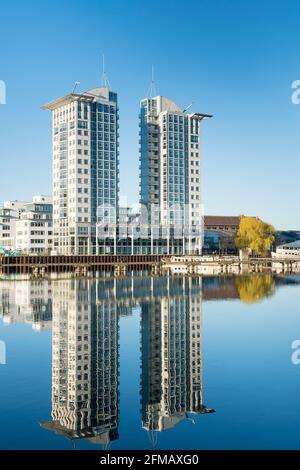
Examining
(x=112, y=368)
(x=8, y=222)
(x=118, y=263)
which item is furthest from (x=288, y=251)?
(x=112, y=368)

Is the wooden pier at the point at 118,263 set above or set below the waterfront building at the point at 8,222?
below

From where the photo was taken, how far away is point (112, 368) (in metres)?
28.5

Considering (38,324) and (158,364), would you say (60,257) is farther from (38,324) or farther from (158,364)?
(158,364)

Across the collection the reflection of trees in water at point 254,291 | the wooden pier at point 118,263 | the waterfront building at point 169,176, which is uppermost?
the waterfront building at point 169,176

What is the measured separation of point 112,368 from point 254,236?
412 feet

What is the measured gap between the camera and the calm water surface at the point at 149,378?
1929 cm

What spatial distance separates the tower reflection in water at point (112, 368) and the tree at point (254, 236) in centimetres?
9866

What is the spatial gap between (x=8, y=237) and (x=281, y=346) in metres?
149

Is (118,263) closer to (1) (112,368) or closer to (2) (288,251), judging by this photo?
(2) (288,251)

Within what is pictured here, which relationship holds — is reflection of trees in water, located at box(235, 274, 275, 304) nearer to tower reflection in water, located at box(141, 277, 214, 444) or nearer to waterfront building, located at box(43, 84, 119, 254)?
tower reflection in water, located at box(141, 277, 214, 444)

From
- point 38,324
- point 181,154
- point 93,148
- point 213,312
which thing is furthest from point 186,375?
point 181,154

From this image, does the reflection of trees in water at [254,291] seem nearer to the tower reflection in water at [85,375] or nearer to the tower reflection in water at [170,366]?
the tower reflection in water at [170,366]

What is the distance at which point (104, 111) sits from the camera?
149 metres

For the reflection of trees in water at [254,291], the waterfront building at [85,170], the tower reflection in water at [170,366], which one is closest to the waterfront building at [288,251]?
the waterfront building at [85,170]
